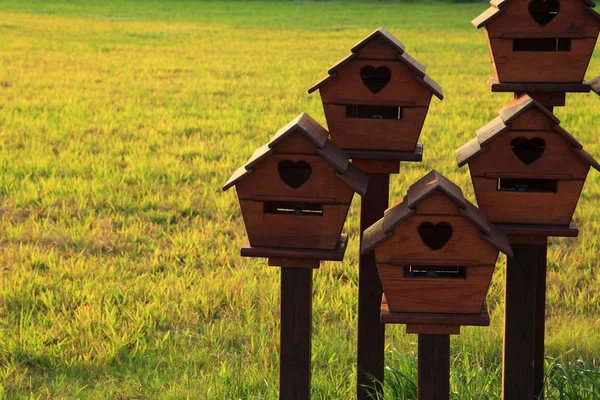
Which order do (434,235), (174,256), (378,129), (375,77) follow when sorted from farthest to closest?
(174,256) → (375,77) → (378,129) → (434,235)

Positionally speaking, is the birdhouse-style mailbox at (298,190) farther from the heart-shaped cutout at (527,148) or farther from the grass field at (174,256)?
the grass field at (174,256)

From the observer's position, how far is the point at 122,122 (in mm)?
10273

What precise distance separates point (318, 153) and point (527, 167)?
28.9 inches

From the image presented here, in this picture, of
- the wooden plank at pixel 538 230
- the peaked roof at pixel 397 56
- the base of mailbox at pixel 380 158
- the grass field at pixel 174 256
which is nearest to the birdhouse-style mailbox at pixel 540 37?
the peaked roof at pixel 397 56

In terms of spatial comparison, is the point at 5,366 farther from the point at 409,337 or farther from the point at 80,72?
the point at 80,72

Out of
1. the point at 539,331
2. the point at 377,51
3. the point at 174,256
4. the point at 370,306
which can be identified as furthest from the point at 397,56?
the point at 174,256

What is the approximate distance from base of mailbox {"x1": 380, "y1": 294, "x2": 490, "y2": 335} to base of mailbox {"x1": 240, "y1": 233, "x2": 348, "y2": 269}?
0.26 metres

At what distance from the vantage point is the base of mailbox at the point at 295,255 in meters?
2.78

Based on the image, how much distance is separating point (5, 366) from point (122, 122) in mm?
6562

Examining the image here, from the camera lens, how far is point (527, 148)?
3141 millimetres

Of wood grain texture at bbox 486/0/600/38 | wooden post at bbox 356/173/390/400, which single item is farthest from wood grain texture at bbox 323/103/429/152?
wood grain texture at bbox 486/0/600/38

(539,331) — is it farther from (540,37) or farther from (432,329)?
(540,37)

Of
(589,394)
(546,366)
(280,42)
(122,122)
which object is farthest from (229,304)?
(280,42)

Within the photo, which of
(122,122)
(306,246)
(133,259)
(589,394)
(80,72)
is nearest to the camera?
(306,246)
